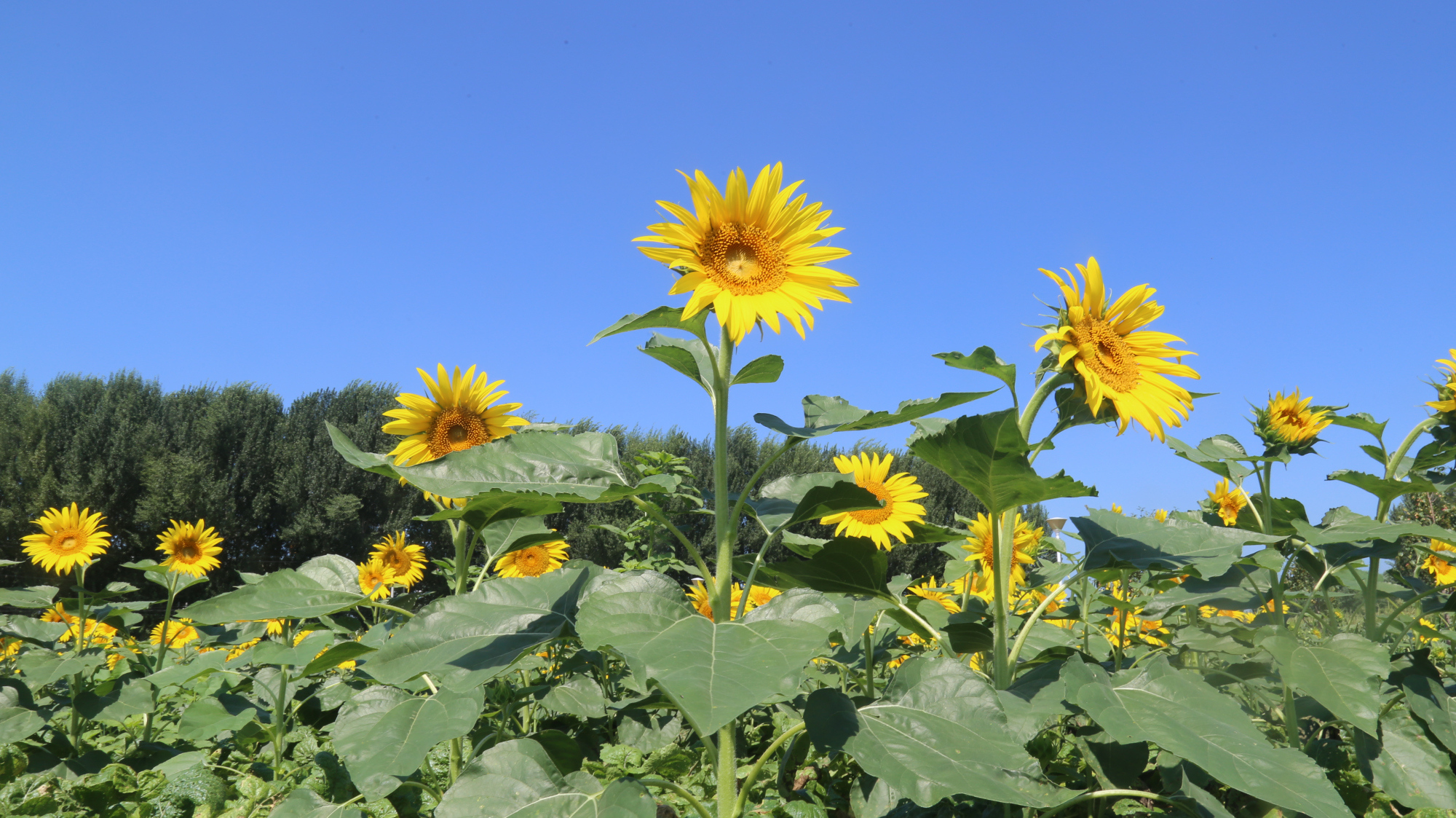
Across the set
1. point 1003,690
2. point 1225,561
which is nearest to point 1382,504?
point 1225,561

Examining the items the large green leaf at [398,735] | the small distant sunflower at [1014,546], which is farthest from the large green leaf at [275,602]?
the small distant sunflower at [1014,546]

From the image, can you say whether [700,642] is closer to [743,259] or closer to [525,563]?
[743,259]

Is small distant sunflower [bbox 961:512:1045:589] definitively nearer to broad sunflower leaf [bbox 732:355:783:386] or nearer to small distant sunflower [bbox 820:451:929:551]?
small distant sunflower [bbox 820:451:929:551]

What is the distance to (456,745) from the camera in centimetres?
247

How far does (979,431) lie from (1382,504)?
188 cm

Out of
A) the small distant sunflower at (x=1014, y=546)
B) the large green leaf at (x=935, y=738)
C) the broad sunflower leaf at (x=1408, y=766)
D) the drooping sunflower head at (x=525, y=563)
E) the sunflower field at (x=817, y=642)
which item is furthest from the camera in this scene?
the drooping sunflower head at (x=525, y=563)

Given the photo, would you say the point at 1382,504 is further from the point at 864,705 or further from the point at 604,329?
the point at 604,329

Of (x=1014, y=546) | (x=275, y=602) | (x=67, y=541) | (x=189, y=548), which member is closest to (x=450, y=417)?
(x=275, y=602)

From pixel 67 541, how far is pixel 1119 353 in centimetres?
619

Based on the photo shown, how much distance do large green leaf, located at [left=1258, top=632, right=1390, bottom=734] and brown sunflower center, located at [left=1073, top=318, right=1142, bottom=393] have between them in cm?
86

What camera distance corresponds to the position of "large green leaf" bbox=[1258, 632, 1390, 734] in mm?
2082

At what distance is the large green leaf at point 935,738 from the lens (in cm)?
149

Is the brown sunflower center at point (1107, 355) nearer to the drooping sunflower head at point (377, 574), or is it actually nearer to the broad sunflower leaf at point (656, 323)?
the broad sunflower leaf at point (656, 323)

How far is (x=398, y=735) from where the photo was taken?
1902 mm
